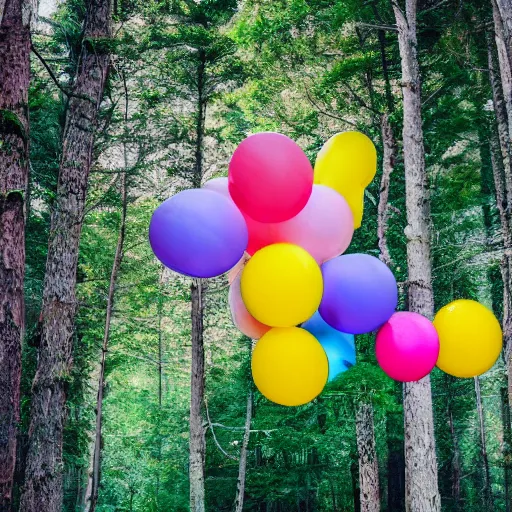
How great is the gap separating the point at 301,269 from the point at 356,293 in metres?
0.53

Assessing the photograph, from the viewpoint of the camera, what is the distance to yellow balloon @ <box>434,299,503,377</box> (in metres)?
4.07

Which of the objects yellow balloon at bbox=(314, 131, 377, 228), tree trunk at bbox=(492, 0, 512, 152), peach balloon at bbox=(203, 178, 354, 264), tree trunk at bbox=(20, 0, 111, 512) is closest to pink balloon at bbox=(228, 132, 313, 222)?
peach balloon at bbox=(203, 178, 354, 264)

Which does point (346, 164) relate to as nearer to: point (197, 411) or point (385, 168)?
point (385, 168)

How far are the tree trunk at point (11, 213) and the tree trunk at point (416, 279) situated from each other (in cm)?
416

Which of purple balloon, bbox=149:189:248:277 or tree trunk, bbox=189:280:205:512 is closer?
purple balloon, bbox=149:189:248:277

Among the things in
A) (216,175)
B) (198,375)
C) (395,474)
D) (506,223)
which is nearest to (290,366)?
(506,223)

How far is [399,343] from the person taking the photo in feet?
12.5

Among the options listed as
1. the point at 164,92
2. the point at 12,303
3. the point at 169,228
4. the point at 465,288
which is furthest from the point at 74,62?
the point at 465,288

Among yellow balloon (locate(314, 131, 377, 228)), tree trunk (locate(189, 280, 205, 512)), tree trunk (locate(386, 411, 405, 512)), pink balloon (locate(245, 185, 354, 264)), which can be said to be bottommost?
tree trunk (locate(386, 411, 405, 512))

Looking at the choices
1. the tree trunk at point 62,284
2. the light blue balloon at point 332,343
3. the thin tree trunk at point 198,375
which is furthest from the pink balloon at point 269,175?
the thin tree trunk at point 198,375

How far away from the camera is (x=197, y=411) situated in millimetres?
9805

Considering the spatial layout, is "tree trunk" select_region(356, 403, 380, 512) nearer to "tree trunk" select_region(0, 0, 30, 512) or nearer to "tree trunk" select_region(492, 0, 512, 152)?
"tree trunk" select_region(492, 0, 512, 152)

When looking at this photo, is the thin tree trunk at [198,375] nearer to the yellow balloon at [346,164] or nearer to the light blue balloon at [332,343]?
the yellow balloon at [346,164]

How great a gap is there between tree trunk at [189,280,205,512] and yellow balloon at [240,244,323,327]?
6.83 metres
